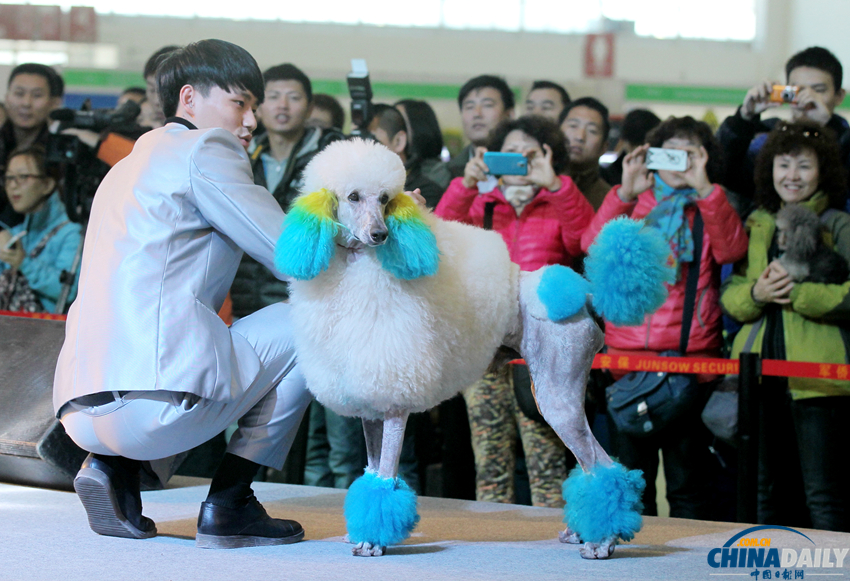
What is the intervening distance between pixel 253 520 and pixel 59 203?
249 centimetres

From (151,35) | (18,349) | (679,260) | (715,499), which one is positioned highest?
(151,35)

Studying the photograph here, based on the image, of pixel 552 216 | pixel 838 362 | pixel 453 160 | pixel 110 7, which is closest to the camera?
pixel 838 362

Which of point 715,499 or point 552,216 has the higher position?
point 552,216

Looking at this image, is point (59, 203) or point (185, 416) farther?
point (59, 203)

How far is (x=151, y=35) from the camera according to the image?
6.14 metres

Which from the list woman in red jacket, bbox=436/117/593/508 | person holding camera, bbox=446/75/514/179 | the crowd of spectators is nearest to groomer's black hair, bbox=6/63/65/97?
the crowd of spectators

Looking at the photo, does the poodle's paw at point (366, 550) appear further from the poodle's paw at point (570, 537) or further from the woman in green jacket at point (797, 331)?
the woman in green jacket at point (797, 331)

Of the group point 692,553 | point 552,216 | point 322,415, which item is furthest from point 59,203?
point 692,553

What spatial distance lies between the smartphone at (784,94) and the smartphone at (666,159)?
513 mm

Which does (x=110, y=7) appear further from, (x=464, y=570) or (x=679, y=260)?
(x=464, y=570)

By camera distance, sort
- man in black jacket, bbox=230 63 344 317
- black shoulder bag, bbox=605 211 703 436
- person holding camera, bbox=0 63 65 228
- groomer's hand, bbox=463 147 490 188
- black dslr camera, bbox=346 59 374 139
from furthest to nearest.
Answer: person holding camera, bbox=0 63 65 228, black dslr camera, bbox=346 59 374 139, man in black jacket, bbox=230 63 344 317, groomer's hand, bbox=463 147 490 188, black shoulder bag, bbox=605 211 703 436

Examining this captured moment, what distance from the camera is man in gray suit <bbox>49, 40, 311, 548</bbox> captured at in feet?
5.89

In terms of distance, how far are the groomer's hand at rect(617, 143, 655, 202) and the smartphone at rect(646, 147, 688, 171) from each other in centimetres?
2

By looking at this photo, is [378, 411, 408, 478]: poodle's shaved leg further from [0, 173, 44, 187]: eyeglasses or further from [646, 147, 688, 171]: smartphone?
[0, 173, 44, 187]: eyeglasses
